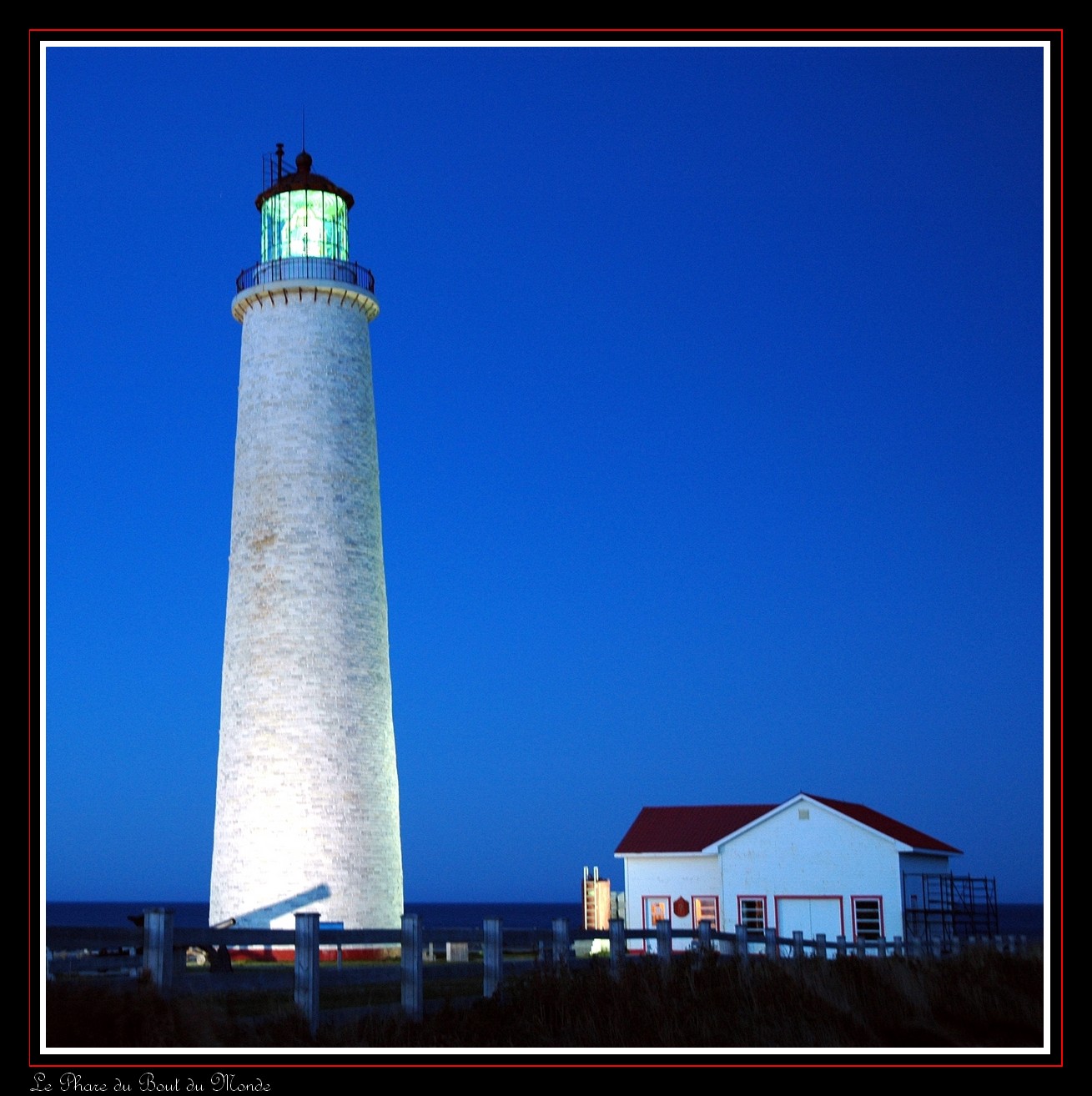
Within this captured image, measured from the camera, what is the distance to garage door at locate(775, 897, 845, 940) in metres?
30.2

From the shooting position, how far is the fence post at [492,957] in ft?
47.1

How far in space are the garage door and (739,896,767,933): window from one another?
39 centimetres

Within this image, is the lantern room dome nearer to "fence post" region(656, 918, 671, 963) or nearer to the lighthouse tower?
the lighthouse tower

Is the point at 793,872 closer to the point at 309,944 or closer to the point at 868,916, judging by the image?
the point at 868,916

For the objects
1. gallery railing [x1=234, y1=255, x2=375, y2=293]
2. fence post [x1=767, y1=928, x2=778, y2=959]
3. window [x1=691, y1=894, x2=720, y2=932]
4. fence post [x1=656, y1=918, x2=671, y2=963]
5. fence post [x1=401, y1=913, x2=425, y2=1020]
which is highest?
gallery railing [x1=234, y1=255, x2=375, y2=293]

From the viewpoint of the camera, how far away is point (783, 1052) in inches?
433

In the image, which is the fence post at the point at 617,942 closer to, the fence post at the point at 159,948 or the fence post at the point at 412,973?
the fence post at the point at 412,973

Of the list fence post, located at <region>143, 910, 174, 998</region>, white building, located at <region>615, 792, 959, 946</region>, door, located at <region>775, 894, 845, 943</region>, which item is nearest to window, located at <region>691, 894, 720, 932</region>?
white building, located at <region>615, 792, 959, 946</region>

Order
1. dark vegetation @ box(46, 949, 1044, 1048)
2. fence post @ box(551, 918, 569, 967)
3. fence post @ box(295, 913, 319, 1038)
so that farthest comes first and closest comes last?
A: fence post @ box(551, 918, 569, 967) → fence post @ box(295, 913, 319, 1038) → dark vegetation @ box(46, 949, 1044, 1048)

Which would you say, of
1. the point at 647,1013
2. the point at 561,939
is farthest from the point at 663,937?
the point at 647,1013

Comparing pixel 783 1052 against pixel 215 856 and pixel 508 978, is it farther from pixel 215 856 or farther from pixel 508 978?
pixel 215 856

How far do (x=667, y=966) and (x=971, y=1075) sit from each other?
541cm

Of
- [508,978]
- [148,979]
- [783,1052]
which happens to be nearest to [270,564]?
[508,978]
